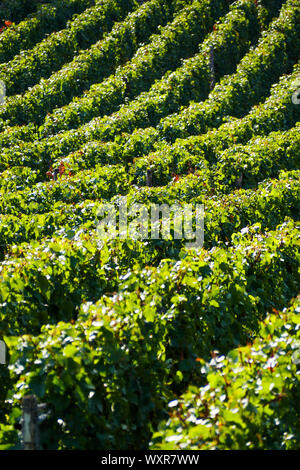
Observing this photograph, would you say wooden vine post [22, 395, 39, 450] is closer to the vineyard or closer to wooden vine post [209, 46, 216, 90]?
the vineyard

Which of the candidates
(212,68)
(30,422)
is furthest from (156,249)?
(212,68)

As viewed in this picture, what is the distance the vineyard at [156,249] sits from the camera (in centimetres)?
366

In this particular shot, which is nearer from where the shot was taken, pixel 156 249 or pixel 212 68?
pixel 156 249

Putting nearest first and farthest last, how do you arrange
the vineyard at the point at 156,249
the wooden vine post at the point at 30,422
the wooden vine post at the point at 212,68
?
the wooden vine post at the point at 30,422, the vineyard at the point at 156,249, the wooden vine post at the point at 212,68

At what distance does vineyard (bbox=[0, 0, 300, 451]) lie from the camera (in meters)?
3.66

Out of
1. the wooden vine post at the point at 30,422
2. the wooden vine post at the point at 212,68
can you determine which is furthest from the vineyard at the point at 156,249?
the wooden vine post at the point at 30,422

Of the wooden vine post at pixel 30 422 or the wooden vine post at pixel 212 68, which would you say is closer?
the wooden vine post at pixel 30 422

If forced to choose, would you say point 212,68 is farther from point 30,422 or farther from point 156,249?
point 30,422

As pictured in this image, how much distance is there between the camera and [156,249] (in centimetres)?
637

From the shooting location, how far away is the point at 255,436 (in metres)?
3.39

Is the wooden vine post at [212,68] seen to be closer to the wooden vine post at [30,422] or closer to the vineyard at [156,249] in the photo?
the vineyard at [156,249]

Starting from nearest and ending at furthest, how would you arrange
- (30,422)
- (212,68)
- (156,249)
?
(30,422) → (156,249) → (212,68)

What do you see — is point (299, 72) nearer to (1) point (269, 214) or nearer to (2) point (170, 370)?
(1) point (269, 214)

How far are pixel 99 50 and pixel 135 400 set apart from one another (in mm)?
14585
